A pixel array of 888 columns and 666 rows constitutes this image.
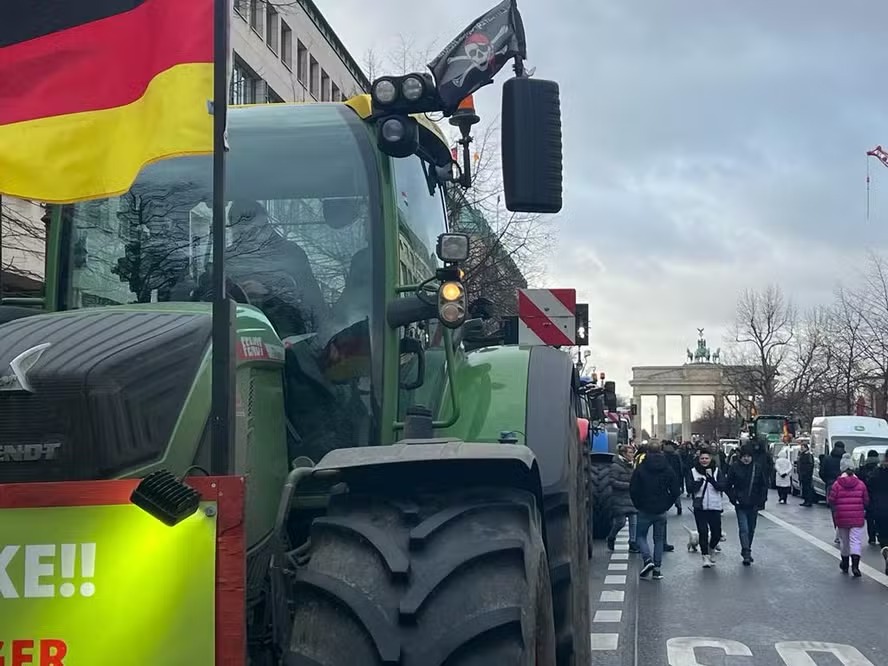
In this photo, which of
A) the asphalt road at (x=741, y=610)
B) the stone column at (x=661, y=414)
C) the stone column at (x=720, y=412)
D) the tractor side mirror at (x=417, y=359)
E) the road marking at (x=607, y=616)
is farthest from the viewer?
the stone column at (x=661, y=414)

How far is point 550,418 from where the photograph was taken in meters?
4.88

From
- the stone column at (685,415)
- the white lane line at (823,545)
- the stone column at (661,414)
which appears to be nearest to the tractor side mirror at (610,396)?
the white lane line at (823,545)

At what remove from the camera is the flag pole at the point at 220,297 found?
2.76 meters

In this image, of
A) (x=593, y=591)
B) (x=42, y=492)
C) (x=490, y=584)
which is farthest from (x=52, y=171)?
(x=593, y=591)

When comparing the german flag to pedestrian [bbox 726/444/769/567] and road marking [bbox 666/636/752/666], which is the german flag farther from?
pedestrian [bbox 726/444/769/567]

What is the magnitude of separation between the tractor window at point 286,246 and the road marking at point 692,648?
558 cm

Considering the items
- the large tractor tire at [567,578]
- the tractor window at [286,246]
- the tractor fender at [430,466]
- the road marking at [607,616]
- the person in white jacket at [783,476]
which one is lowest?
the road marking at [607,616]

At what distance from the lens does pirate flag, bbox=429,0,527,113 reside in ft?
→ 13.2

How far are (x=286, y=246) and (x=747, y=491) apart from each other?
43.2ft

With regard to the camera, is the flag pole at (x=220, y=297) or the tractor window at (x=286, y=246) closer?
the flag pole at (x=220, y=297)

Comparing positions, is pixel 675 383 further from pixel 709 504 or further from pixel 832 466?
pixel 709 504

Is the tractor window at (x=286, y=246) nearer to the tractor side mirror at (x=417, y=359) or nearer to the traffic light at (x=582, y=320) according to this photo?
the tractor side mirror at (x=417, y=359)

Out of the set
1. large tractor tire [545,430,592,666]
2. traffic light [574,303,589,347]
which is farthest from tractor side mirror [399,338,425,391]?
traffic light [574,303,589,347]

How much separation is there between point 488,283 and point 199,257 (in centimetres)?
2101
